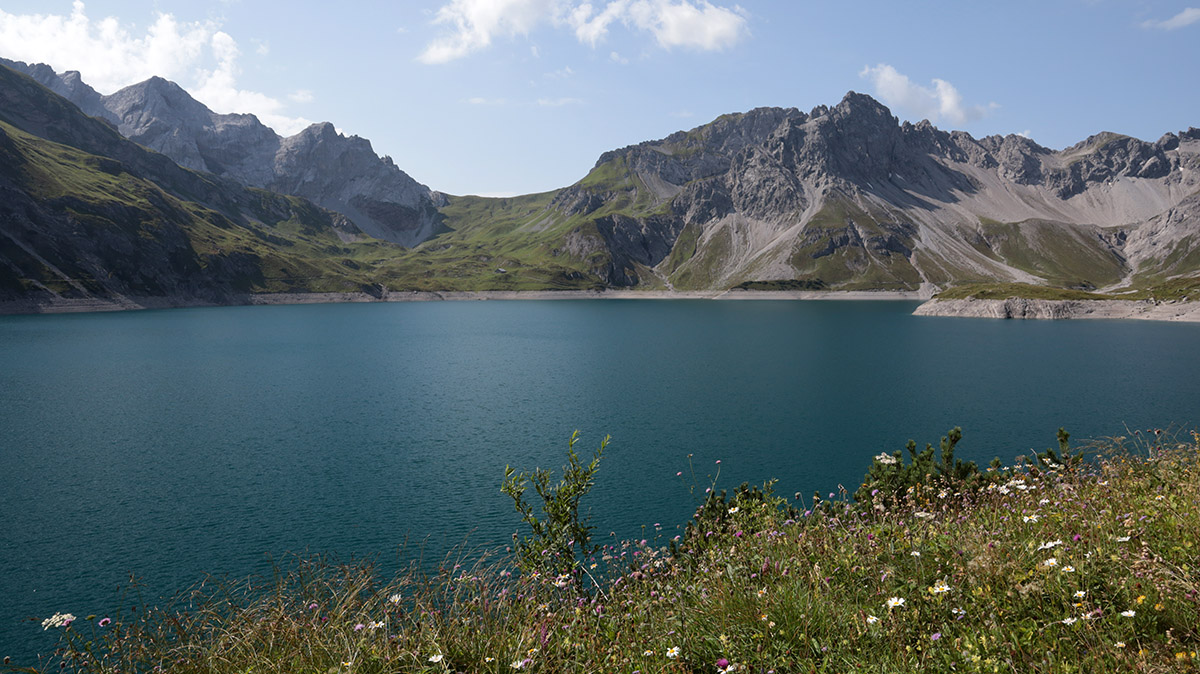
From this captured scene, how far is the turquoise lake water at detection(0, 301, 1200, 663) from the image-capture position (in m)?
30.1

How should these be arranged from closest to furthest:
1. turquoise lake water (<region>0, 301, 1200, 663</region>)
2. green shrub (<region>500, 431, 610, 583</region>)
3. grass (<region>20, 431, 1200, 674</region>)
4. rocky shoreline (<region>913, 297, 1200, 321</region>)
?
grass (<region>20, 431, 1200, 674</region>) → green shrub (<region>500, 431, 610, 583</region>) → turquoise lake water (<region>0, 301, 1200, 663</region>) → rocky shoreline (<region>913, 297, 1200, 321</region>)

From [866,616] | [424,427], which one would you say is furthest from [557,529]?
[424,427]

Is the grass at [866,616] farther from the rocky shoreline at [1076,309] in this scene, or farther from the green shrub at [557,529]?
the rocky shoreline at [1076,309]

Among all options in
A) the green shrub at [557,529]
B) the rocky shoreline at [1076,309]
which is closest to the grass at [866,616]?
the green shrub at [557,529]

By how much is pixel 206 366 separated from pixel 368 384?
34.8 metres

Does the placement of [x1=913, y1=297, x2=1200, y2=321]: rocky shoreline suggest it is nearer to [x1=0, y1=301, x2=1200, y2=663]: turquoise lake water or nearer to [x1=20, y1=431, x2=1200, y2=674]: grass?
[x1=0, y1=301, x2=1200, y2=663]: turquoise lake water

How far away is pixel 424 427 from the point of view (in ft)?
175

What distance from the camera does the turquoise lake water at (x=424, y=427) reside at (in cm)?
3008

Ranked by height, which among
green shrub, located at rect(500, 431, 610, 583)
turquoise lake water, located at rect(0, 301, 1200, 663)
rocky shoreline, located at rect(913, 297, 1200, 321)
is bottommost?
turquoise lake water, located at rect(0, 301, 1200, 663)

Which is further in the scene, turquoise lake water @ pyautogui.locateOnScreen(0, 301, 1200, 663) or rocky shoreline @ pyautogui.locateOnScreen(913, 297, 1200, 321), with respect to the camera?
rocky shoreline @ pyautogui.locateOnScreen(913, 297, 1200, 321)

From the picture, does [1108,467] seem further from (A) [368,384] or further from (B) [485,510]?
(A) [368,384]

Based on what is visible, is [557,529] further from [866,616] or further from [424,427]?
[424,427]

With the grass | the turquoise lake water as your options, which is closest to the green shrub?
the grass

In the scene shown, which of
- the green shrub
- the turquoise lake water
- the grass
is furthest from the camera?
the turquoise lake water
